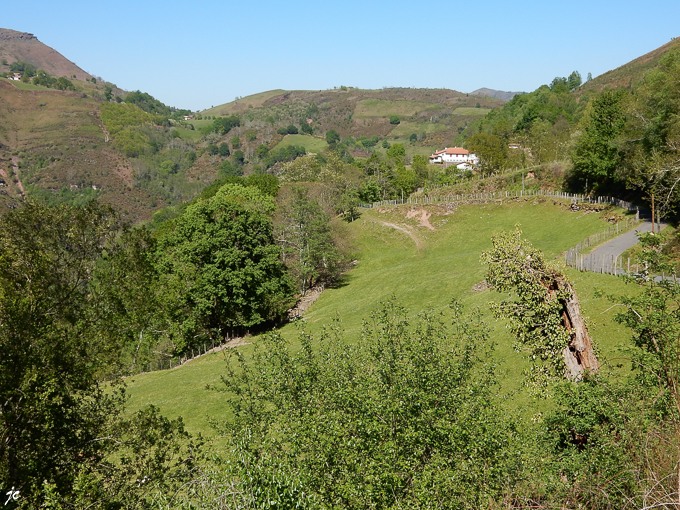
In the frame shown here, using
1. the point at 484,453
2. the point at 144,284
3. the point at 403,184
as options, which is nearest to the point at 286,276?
the point at 144,284

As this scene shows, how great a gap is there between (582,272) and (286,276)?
37534 millimetres

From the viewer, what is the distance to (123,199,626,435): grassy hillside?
107ft

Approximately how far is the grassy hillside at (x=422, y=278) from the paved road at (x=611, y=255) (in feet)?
5.12

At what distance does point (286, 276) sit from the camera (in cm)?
6341

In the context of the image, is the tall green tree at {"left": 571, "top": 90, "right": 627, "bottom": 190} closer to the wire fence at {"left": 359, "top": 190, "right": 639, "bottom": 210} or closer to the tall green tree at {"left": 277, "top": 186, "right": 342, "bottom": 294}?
the wire fence at {"left": 359, "top": 190, "right": 639, "bottom": 210}

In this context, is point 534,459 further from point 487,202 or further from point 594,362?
point 487,202

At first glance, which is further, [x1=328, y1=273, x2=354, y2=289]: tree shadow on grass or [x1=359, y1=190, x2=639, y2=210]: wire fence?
[x1=328, y1=273, x2=354, y2=289]: tree shadow on grass

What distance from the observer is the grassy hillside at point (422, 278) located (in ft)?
107

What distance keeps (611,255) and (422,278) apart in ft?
74.9

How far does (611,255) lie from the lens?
143 ft

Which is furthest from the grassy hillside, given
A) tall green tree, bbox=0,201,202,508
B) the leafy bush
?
tall green tree, bbox=0,201,202,508

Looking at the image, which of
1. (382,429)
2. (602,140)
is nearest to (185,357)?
(382,429)

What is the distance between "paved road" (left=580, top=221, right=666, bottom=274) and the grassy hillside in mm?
1562

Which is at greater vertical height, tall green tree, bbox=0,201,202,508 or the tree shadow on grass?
tall green tree, bbox=0,201,202,508
